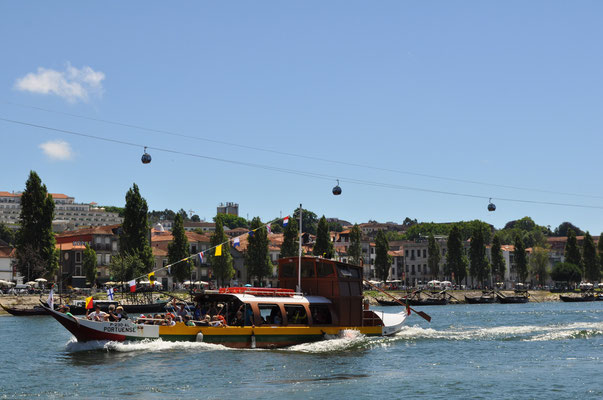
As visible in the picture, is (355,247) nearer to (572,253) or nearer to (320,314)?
(572,253)

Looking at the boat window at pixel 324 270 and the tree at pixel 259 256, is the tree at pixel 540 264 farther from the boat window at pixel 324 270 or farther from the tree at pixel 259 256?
the boat window at pixel 324 270

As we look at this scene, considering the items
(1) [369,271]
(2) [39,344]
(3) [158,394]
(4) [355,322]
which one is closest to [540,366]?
(4) [355,322]

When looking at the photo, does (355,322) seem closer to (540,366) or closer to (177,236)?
(540,366)

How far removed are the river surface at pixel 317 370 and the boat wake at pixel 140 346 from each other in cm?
4

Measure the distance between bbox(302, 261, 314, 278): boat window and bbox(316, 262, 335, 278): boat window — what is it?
391 millimetres

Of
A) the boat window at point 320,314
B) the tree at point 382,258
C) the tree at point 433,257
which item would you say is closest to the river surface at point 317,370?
the boat window at point 320,314

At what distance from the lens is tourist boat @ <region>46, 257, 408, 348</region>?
32.7 metres

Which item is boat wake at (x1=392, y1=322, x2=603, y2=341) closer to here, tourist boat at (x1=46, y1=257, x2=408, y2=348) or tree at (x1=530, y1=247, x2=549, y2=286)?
tourist boat at (x1=46, y1=257, x2=408, y2=348)

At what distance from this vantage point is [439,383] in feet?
86.9

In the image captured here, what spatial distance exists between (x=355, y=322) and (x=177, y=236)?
62049 millimetres

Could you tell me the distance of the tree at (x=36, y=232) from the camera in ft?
263

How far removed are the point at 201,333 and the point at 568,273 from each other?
115 meters

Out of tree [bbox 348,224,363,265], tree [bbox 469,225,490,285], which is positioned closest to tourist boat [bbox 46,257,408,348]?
tree [bbox 348,224,363,265]

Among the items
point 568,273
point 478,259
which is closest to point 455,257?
point 478,259
